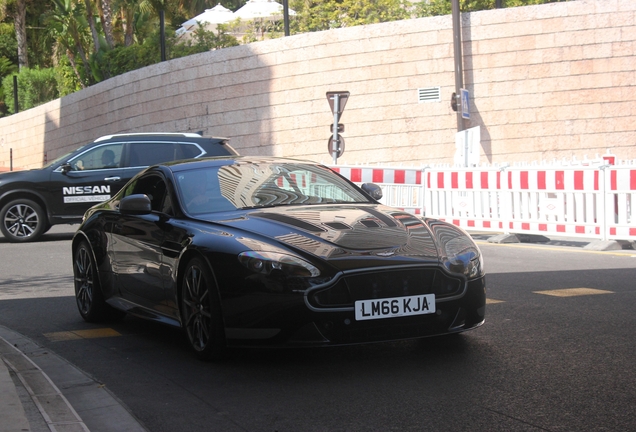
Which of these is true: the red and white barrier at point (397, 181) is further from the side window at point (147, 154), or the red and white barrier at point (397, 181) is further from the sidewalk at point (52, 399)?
the sidewalk at point (52, 399)

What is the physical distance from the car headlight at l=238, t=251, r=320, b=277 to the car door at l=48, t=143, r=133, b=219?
1129cm

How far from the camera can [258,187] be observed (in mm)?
6754

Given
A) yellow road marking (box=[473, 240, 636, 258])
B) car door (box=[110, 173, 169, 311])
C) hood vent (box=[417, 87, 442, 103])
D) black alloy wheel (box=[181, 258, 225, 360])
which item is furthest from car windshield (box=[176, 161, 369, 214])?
hood vent (box=[417, 87, 442, 103])

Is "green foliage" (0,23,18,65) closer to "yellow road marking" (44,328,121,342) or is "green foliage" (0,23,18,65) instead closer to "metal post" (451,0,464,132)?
"metal post" (451,0,464,132)

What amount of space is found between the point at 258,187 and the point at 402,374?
6.37 ft

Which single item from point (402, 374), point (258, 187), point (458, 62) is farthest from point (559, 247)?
point (458, 62)

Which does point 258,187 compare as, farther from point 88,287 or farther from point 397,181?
point 397,181

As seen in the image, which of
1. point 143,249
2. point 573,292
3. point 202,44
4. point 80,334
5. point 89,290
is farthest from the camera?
point 202,44

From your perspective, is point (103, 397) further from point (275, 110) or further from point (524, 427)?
point (275, 110)

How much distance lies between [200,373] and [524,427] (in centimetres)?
219

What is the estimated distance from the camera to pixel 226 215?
6.29m

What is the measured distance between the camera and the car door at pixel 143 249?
6.63 meters

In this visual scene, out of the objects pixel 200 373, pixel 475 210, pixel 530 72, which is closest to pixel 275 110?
pixel 530 72

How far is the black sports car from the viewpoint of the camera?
17.7ft
